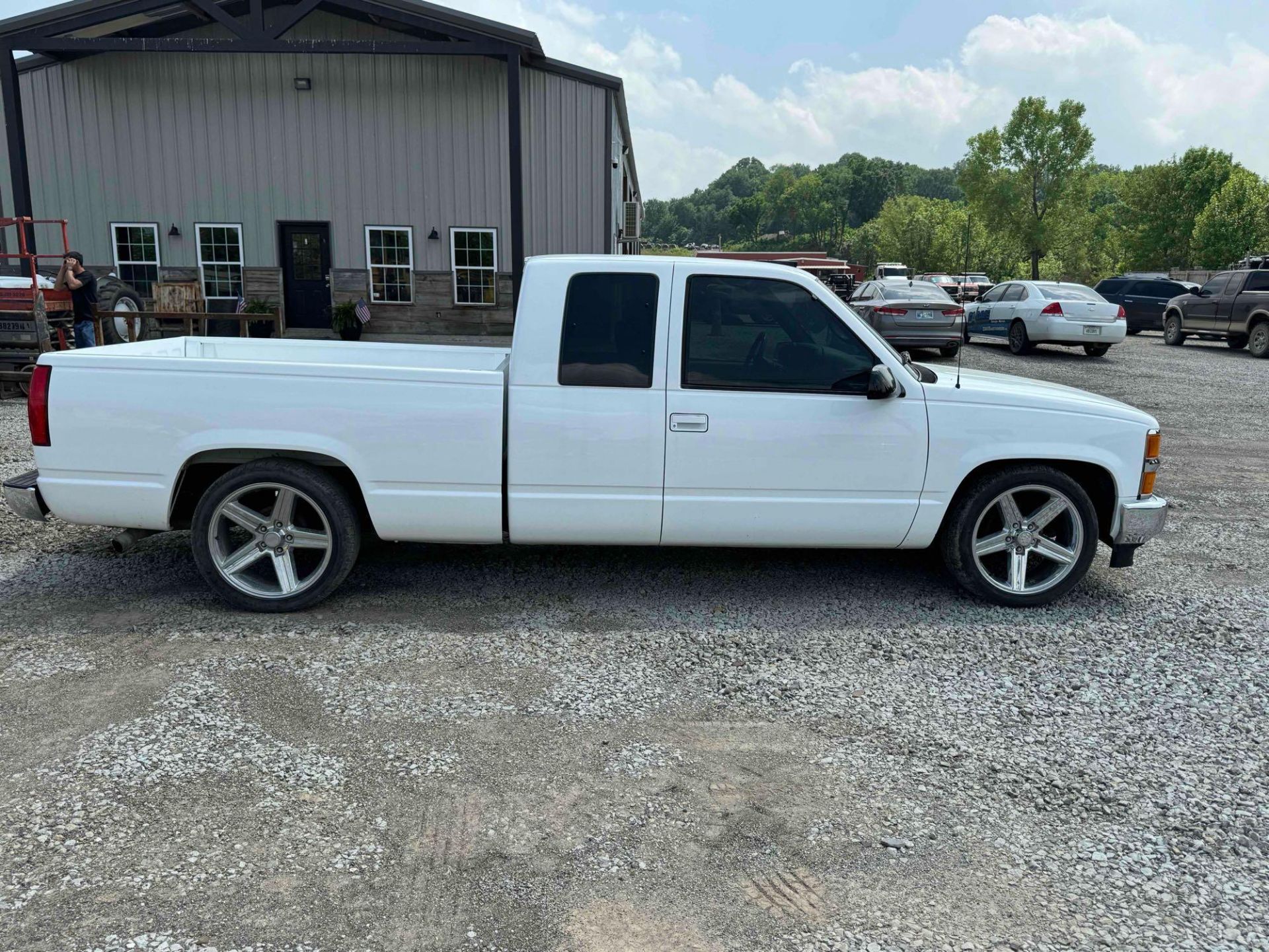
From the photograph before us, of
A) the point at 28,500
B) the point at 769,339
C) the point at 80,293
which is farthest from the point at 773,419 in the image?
the point at 80,293

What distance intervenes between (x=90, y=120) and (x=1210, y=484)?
836 inches

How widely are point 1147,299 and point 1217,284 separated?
4.51 metres

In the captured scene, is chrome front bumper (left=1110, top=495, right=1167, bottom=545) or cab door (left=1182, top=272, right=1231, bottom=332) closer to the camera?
chrome front bumper (left=1110, top=495, right=1167, bottom=545)

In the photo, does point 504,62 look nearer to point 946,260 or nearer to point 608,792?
point 608,792

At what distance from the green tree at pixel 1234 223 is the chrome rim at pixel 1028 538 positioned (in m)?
49.6

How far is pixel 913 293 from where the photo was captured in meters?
19.0

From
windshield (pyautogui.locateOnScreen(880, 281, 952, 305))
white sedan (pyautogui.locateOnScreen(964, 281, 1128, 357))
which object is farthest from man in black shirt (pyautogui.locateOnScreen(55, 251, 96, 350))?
white sedan (pyautogui.locateOnScreen(964, 281, 1128, 357))

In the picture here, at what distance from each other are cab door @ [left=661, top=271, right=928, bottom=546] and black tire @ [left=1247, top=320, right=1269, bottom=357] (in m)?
20.7

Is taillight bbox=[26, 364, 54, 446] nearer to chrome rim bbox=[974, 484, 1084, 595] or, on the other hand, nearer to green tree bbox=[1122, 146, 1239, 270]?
chrome rim bbox=[974, 484, 1084, 595]

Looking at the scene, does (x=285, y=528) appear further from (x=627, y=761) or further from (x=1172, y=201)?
(x=1172, y=201)

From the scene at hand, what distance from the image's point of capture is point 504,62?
2003cm

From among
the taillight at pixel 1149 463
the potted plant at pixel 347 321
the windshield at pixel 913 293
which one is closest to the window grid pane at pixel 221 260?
the potted plant at pixel 347 321

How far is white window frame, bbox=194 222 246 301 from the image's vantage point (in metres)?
20.7

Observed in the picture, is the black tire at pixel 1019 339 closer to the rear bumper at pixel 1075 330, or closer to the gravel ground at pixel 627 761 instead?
the rear bumper at pixel 1075 330
